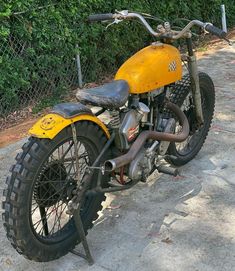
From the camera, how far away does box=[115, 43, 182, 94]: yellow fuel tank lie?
3312 millimetres

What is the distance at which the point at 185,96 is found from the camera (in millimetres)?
4027

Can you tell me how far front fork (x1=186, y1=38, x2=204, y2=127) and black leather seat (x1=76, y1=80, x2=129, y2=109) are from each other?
35.4 inches

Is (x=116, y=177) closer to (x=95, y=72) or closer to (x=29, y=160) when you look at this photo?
(x=29, y=160)

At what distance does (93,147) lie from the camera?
3.15m

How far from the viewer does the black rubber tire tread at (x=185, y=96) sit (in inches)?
158

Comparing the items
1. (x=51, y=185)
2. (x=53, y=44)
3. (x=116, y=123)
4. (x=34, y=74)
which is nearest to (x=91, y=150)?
(x=116, y=123)

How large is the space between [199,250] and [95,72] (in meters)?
4.18

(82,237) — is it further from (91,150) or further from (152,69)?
(152,69)

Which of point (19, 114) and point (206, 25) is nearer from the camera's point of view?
point (206, 25)

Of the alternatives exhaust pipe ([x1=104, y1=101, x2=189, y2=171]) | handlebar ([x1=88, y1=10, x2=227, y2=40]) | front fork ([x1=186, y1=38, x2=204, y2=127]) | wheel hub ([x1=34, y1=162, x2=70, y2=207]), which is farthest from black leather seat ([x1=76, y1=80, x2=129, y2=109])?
front fork ([x1=186, y1=38, x2=204, y2=127])

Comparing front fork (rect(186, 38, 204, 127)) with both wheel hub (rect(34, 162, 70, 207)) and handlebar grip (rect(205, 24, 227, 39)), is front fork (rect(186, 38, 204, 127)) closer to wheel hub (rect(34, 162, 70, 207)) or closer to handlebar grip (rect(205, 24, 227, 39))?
handlebar grip (rect(205, 24, 227, 39))

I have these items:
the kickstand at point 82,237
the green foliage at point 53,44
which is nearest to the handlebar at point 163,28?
the kickstand at point 82,237

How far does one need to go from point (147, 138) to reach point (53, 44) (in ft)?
9.63

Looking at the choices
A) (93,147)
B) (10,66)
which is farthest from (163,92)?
(10,66)
